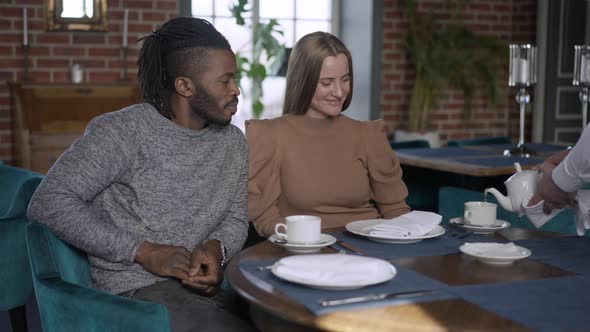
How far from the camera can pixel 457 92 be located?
19.9 ft

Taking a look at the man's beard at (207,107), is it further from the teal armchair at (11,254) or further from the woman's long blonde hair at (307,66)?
the teal armchair at (11,254)

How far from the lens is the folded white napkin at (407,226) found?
1.85 m

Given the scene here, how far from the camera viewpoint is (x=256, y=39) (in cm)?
533

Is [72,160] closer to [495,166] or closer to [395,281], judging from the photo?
[395,281]

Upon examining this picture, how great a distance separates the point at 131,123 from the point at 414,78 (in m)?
4.22

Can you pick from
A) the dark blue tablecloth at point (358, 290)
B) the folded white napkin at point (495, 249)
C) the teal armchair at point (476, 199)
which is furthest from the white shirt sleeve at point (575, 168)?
the teal armchair at point (476, 199)

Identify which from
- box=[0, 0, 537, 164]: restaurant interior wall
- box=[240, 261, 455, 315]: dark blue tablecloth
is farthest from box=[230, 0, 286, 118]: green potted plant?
box=[240, 261, 455, 315]: dark blue tablecloth

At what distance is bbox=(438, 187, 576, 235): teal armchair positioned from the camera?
9.66 feet

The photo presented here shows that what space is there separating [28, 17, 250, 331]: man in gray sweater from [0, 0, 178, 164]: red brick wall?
2.82 meters

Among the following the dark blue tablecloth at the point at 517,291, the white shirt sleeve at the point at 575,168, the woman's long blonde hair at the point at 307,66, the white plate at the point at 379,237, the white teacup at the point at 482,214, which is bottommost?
the dark blue tablecloth at the point at 517,291

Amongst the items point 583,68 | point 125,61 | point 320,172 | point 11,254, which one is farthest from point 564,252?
point 125,61

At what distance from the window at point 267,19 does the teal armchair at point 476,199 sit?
2.25 meters

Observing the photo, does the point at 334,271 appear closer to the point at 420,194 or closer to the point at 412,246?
the point at 412,246

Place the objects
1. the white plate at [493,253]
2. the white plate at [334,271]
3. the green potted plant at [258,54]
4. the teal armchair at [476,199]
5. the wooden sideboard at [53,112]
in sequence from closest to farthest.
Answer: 1. the white plate at [334,271]
2. the white plate at [493,253]
3. the teal armchair at [476,199]
4. the wooden sideboard at [53,112]
5. the green potted plant at [258,54]
